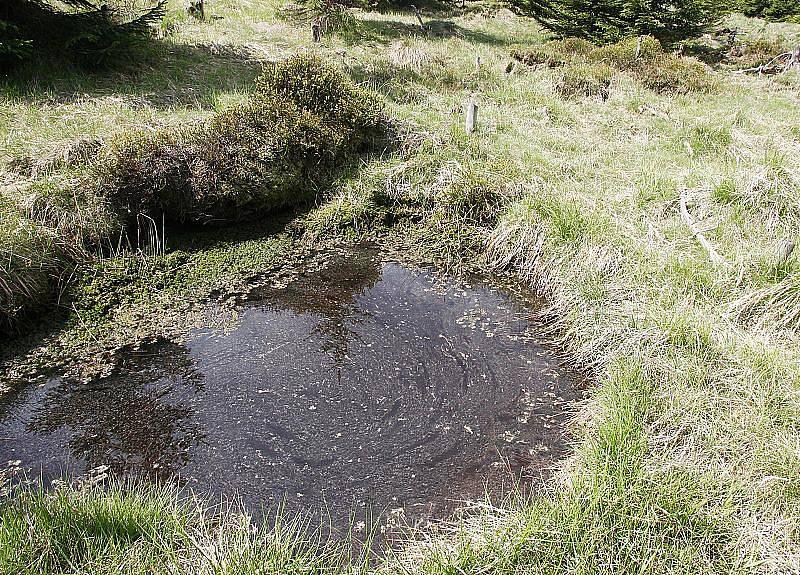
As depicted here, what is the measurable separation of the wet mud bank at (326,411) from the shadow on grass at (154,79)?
542 centimetres

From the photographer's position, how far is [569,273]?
740 cm

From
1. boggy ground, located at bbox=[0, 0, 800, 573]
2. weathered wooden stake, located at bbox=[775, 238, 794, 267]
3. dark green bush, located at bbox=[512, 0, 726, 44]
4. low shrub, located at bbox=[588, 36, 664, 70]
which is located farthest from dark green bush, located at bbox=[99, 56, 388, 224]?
dark green bush, located at bbox=[512, 0, 726, 44]

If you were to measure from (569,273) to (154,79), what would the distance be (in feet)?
29.0

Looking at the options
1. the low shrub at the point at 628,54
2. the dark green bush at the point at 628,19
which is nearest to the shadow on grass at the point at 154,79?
the low shrub at the point at 628,54

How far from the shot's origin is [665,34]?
66.1 ft

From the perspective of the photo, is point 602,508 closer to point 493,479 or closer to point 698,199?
point 493,479

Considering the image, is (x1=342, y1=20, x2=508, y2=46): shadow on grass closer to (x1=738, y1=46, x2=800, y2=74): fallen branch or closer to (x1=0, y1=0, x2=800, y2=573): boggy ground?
(x1=0, y1=0, x2=800, y2=573): boggy ground

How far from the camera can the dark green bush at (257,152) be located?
8.07m

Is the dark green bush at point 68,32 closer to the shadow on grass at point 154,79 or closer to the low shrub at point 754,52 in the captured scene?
the shadow on grass at point 154,79

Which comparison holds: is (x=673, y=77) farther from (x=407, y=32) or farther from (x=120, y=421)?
(x=120, y=421)

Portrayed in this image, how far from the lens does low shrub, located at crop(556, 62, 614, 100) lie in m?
13.8

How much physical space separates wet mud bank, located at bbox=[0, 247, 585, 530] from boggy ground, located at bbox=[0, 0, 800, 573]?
374 mm

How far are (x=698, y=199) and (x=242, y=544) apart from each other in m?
7.23

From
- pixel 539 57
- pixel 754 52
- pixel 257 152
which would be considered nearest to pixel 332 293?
pixel 257 152
